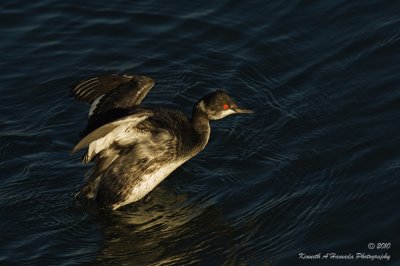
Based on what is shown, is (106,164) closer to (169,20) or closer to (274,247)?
(274,247)

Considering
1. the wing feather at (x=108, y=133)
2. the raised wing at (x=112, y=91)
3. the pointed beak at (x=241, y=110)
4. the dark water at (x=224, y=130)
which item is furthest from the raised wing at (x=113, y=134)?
the pointed beak at (x=241, y=110)

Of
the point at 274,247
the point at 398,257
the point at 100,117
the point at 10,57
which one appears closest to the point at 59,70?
the point at 10,57

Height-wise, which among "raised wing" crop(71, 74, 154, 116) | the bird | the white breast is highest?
"raised wing" crop(71, 74, 154, 116)

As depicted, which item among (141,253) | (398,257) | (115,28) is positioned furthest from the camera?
(115,28)

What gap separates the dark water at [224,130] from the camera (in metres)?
10.5

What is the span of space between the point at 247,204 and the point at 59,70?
435 cm

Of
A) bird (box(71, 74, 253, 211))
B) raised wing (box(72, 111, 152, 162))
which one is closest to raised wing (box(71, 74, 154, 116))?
bird (box(71, 74, 253, 211))

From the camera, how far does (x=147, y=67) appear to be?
554 inches

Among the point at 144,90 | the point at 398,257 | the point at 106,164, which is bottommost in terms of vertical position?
the point at 398,257

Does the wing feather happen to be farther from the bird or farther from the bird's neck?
the bird's neck

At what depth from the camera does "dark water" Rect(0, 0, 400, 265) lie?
34.4ft

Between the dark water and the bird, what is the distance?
277 millimetres

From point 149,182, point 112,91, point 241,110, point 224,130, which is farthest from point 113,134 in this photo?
point 224,130

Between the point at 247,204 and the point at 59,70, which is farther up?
the point at 59,70
